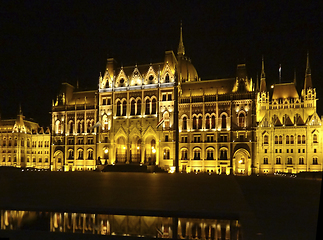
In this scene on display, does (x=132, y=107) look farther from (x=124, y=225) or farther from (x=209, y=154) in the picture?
(x=124, y=225)

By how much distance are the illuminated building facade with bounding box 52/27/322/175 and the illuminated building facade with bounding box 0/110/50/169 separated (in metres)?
21.3

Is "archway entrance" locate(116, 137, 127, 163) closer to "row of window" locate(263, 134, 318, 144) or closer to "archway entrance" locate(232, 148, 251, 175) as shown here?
"archway entrance" locate(232, 148, 251, 175)

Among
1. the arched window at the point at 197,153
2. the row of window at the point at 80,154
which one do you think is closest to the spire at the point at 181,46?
the arched window at the point at 197,153

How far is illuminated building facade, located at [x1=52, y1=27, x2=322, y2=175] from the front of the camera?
64625 mm

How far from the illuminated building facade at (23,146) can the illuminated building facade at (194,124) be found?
69.7ft

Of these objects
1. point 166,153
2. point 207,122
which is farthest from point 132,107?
point 207,122

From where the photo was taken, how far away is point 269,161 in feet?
219

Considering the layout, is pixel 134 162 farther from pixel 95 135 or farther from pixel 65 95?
pixel 65 95

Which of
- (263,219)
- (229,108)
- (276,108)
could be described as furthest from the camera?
(276,108)

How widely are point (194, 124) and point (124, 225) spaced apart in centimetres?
5928

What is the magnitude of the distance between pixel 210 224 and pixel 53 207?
6.79 m

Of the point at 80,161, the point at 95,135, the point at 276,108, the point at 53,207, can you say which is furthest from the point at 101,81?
the point at 53,207

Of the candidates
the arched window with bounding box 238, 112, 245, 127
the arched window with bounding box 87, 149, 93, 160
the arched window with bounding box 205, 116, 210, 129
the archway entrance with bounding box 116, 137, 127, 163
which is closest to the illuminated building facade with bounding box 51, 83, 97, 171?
the arched window with bounding box 87, 149, 93, 160

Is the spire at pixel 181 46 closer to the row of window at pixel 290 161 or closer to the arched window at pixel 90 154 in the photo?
the arched window at pixel 90 154
